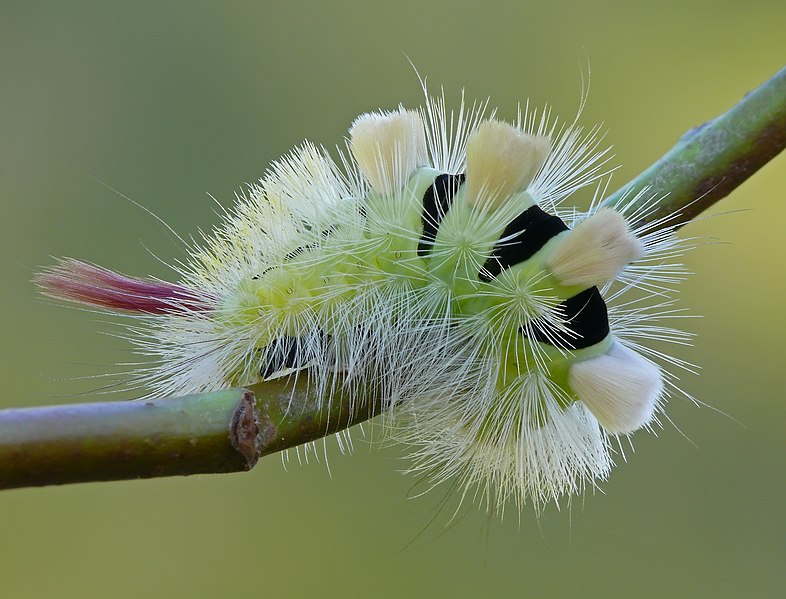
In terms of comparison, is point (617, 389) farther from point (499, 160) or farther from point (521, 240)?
point (499, 160)

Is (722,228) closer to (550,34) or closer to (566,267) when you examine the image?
(550,34)

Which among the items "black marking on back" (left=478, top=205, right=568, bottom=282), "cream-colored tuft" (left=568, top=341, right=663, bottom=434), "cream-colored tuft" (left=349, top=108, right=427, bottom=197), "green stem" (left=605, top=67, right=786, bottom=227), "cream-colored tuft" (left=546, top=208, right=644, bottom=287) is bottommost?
"cream-colored tuft" (left=568, top=341, right=663, bottom=434)

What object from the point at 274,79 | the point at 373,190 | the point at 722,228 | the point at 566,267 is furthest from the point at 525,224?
the point at 274,79

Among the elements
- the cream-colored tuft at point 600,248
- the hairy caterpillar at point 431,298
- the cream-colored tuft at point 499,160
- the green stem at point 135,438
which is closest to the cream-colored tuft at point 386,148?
the hairy caterpillar at point 431,298

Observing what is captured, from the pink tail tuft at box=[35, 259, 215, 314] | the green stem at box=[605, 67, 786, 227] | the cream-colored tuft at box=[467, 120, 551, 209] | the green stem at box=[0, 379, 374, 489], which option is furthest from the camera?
the green stem at box=[605, 67, 786, 227]

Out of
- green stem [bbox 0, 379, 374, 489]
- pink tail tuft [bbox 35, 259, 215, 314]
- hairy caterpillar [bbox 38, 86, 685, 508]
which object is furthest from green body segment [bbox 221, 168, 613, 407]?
green stem [bbox 0, 379, 374, 489]

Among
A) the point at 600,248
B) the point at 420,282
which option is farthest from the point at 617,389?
the point at 420,282

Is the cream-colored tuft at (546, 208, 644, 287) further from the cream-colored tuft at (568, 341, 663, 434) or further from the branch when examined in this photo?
the branch
